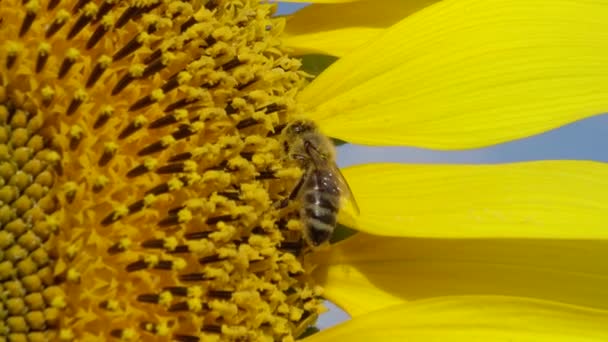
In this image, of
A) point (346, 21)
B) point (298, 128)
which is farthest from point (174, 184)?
point (346, 21)

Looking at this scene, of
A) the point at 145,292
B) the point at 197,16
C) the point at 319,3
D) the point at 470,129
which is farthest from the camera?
the point at 319,3

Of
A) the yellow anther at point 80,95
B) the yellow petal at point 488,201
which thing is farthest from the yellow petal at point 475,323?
the yellow anther at point 80,95

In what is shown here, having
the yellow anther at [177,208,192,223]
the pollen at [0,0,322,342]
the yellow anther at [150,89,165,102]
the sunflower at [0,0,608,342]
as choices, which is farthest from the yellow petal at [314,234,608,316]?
the yellow anther at [150,89,165,102]

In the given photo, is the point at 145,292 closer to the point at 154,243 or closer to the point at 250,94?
the point at 154,243

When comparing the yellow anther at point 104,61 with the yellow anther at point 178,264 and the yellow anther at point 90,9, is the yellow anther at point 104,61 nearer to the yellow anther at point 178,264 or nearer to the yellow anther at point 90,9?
the yellow anther at point 90,9

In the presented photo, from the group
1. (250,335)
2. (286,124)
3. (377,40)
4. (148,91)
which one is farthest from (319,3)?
(250,335)

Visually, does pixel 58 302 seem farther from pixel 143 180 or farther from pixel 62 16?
pixel 62 16
